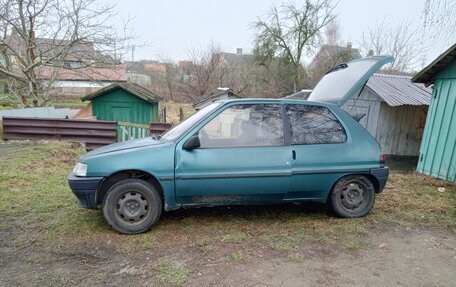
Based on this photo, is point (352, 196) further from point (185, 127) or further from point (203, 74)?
point (203, 74)

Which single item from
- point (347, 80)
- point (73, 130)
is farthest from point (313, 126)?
point (73, 130)

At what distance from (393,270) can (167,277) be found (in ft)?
7.48

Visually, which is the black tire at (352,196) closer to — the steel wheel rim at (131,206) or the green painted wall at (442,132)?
the steel wheel rim at (131,206)

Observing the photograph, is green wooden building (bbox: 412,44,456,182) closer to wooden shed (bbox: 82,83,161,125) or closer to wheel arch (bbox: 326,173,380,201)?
wheel arch (bbox: 326,173,380,201)

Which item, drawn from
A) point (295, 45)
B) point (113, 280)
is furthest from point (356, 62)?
point (295, 45)

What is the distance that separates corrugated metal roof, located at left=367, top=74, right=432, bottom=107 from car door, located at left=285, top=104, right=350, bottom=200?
843 cm

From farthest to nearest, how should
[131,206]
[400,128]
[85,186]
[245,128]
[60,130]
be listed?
[400,128] < [60,130] < [245,128] < [131,206] < [85,186]

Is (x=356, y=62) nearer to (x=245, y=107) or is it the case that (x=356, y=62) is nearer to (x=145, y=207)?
(x=245, y=107)

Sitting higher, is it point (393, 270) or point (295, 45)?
point (295, 45)

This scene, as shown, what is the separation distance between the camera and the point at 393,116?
40.7 ft

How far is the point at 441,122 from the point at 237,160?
585 centimetres

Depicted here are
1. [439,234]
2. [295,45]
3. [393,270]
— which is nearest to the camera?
[393,270]

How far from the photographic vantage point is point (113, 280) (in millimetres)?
2633

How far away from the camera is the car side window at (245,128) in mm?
3686
